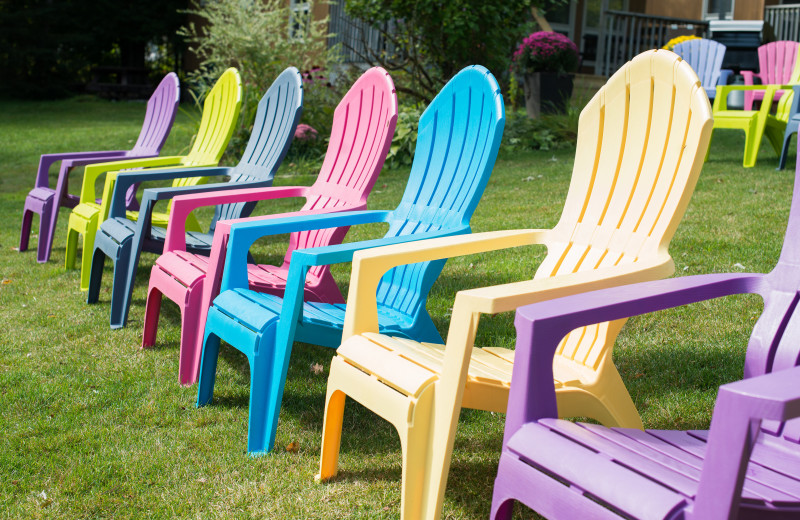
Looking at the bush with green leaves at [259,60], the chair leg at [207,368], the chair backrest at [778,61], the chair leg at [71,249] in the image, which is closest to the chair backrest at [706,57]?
the chair backrest at [778,61]

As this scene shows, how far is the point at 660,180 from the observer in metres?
2.46

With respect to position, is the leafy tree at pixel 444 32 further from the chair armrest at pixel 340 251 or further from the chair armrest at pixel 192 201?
the chair armrest at pixel 340 251

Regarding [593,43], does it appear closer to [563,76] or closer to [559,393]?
[563,76]

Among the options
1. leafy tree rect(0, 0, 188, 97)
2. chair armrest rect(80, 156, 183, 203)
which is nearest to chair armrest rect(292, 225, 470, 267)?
chair armrest rect(80, 156, 183, 203)

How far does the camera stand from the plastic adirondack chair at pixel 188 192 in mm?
4152

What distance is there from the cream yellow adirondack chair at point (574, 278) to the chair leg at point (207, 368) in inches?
30.7

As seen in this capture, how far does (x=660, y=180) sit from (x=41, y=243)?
486 cm

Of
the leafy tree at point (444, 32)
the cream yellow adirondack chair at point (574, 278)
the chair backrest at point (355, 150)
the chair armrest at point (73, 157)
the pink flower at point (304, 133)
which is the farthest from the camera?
the pink flower at point (304, 133)

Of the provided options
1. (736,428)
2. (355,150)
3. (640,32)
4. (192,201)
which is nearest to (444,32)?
(355,150)

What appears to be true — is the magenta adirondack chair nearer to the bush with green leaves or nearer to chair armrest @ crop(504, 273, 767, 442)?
the bush with green leaves

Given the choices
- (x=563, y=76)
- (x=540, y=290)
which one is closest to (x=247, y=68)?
(x=563, y=76)

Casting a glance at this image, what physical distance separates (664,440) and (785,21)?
14277 mm

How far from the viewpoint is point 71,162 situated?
230 inches

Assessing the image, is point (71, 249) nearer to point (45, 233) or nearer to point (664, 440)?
point (45, 233)
